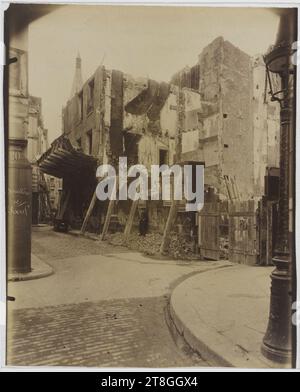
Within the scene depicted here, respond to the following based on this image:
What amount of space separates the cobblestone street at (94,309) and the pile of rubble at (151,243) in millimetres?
95

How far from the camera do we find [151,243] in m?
4.59

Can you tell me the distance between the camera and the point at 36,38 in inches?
169

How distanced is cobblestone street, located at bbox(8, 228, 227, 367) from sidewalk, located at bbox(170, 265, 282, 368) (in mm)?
196

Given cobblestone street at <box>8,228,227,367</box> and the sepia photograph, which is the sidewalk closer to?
the sepia photograph

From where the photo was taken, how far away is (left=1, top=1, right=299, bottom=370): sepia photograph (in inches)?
158

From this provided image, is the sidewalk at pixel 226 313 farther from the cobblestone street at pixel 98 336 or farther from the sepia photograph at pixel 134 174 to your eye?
the cobblestone street at pixel 98 336

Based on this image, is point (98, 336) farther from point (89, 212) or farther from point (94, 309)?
point (89, 212)

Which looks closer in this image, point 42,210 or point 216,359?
point 216,359

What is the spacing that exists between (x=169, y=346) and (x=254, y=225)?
7.49 feet

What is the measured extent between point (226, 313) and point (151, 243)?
4.07ft

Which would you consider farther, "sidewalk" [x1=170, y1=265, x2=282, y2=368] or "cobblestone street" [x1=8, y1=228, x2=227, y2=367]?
"cobblestone street" [x1=8, y1=228, x2=227, y2=367]

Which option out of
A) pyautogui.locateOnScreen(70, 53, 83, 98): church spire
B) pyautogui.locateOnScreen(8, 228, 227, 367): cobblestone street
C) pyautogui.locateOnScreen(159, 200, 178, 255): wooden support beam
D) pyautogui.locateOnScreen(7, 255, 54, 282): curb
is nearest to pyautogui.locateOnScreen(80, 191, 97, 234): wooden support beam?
pyautogui.locateOnScreen(8, 228, 227, 367): cobblestone street
